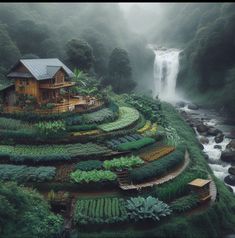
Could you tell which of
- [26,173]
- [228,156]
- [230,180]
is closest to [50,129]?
[26,173]

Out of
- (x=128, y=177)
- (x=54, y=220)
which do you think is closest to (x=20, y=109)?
(x=128, y=177)

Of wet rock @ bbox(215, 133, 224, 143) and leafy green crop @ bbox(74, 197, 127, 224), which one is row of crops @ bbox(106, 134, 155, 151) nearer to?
leafy green crop @ bbox(74, 197, 127, 224)

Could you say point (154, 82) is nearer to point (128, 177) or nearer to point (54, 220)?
point (128, 177)

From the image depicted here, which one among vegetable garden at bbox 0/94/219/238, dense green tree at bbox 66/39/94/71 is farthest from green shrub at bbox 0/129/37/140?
dense green tree at bbox 66/39/94/71

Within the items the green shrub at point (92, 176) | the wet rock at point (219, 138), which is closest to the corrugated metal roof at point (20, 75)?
the green shrub at point (92, 176)

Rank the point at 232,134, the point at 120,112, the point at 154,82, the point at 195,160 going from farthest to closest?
1. the point at 154,82
2. the point at 232,134
3. the point at 120,112
4. the point at 195,160

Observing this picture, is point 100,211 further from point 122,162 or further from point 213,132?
point 213,132
